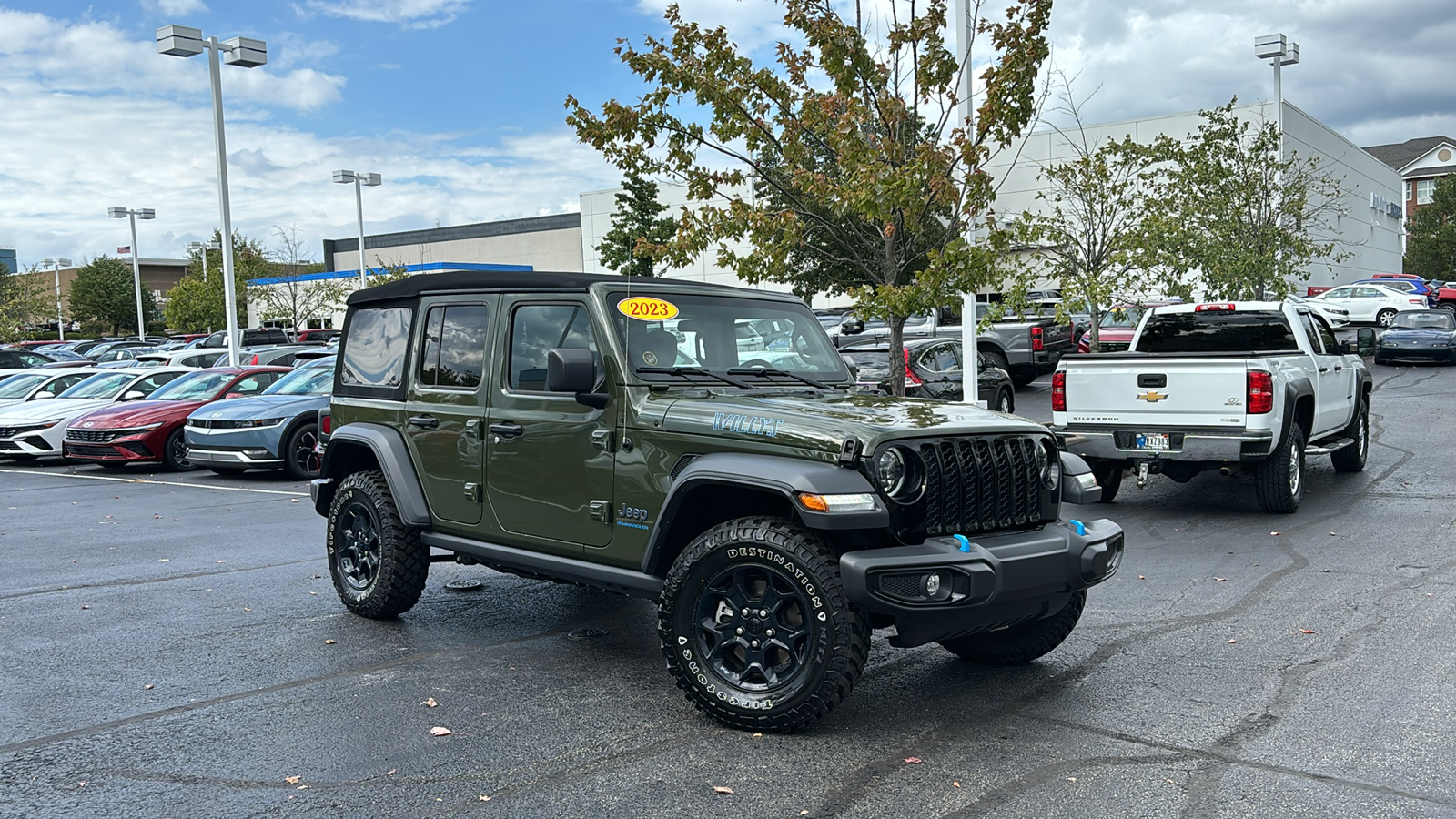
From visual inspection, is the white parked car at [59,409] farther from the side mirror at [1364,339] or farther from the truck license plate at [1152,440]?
the side mirror at [1364,339]

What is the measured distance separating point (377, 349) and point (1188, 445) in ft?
22.3

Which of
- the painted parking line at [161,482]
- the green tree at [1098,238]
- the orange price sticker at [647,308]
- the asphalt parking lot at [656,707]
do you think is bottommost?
the painted parking line at [161,482]

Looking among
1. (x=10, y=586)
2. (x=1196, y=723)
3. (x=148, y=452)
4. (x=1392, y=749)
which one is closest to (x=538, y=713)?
(x=1196, y=723)

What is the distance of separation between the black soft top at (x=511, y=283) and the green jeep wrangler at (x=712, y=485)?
0.07 ft

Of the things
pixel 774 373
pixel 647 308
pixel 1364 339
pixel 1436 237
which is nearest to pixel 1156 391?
pixel 1364 339

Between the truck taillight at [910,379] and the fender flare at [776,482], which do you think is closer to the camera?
the fender flare at [776,482]

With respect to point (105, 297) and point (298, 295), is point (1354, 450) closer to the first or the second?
point (298, 295)

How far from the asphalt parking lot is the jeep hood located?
121cm

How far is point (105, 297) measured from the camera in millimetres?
79938

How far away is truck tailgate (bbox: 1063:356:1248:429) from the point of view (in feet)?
32.9

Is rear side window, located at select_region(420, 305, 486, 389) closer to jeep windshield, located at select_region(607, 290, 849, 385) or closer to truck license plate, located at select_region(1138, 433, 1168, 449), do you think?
jeep windshield, located at select_region(607, 290, 849, 385)

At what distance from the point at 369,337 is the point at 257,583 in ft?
7.29

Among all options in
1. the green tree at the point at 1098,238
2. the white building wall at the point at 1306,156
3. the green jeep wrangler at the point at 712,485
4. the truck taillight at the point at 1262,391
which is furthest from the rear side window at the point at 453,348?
the white building wall at the point at 1306,156

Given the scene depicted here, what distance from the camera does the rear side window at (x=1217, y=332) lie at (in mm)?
11641
